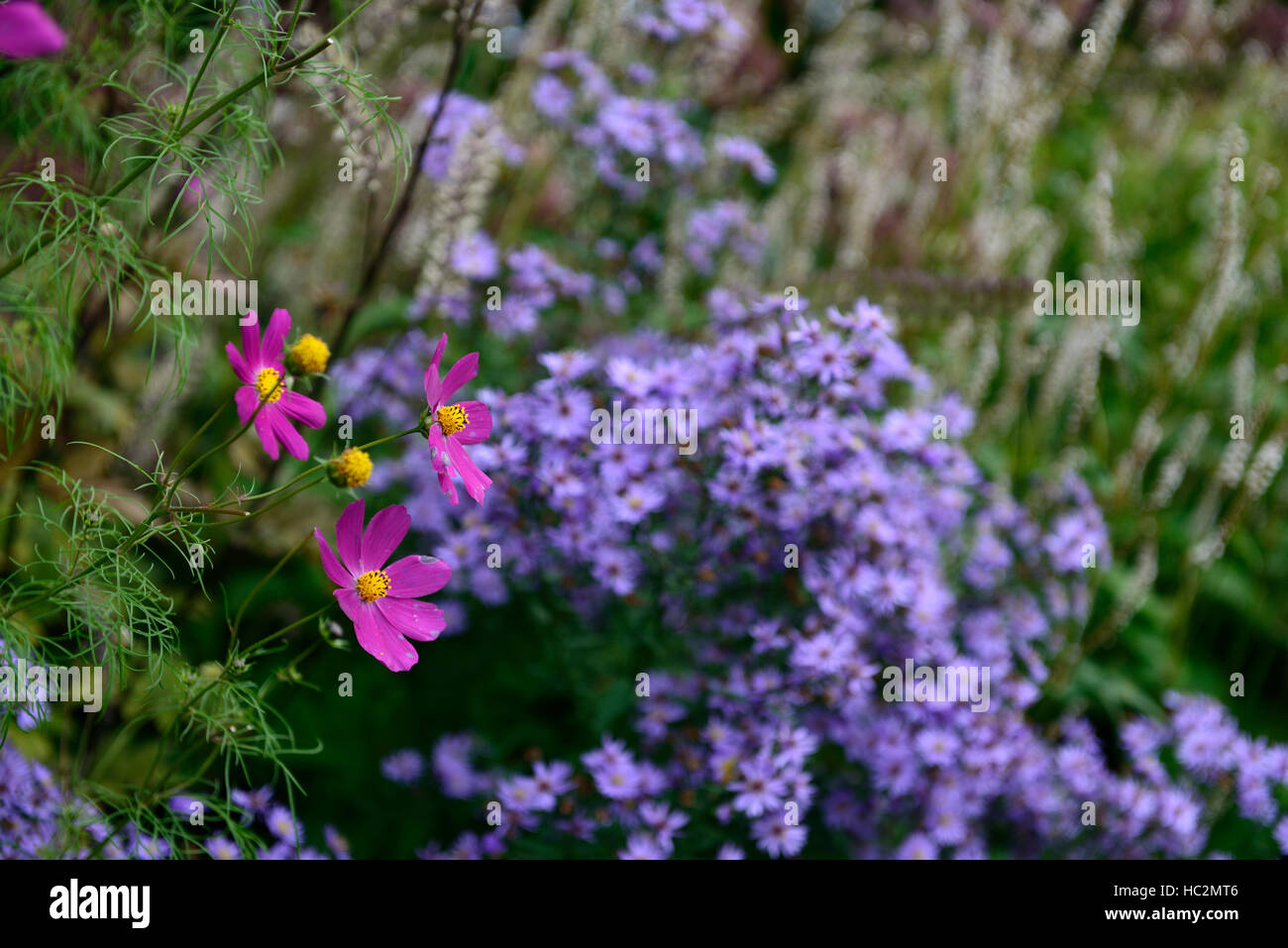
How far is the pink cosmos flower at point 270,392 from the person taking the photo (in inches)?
47.0

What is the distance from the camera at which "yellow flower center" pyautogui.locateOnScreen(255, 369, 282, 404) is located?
117 cm

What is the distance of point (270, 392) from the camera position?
3.84 feet

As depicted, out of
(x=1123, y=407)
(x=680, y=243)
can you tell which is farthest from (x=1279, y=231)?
(x=680, y=243)

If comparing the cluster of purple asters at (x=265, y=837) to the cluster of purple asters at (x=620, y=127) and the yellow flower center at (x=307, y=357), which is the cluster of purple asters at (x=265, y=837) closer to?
the yellow flower center at (x=307, y=357)

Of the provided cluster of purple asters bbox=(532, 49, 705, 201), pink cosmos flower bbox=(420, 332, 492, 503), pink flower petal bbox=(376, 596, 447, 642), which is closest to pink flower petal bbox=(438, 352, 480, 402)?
pink cosmos flower bbox=(420, 332, 492, 503)

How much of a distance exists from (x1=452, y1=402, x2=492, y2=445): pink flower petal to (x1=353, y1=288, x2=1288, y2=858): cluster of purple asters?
0.60 metres

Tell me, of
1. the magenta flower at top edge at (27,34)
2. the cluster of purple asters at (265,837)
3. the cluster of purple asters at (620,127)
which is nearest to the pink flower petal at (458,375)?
the magenta flower at top edge at (27,34)

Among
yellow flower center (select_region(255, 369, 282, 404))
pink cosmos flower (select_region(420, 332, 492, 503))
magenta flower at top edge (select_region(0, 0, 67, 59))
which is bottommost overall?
pink cosmos flower (select_region(420, 332, 492, 503))

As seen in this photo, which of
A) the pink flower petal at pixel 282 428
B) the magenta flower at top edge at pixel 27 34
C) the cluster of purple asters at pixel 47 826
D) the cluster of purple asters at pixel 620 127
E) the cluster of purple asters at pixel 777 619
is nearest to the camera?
the magenta flower at top edge at pixel 27 34

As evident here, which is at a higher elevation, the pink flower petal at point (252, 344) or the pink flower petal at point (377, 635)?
the pink flower petal at point (252, 344)

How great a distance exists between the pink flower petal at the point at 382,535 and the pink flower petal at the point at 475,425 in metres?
0.11

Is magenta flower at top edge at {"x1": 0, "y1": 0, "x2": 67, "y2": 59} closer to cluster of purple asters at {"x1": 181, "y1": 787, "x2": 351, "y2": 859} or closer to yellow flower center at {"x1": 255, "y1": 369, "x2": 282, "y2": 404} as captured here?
yellow flower center at {"x1": 255, "y1": 369, "x2": 282, "y2": 404}

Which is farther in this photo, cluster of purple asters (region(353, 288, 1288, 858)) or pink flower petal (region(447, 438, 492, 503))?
cluster of purple asters (region(353, 288, 1288, 858))
